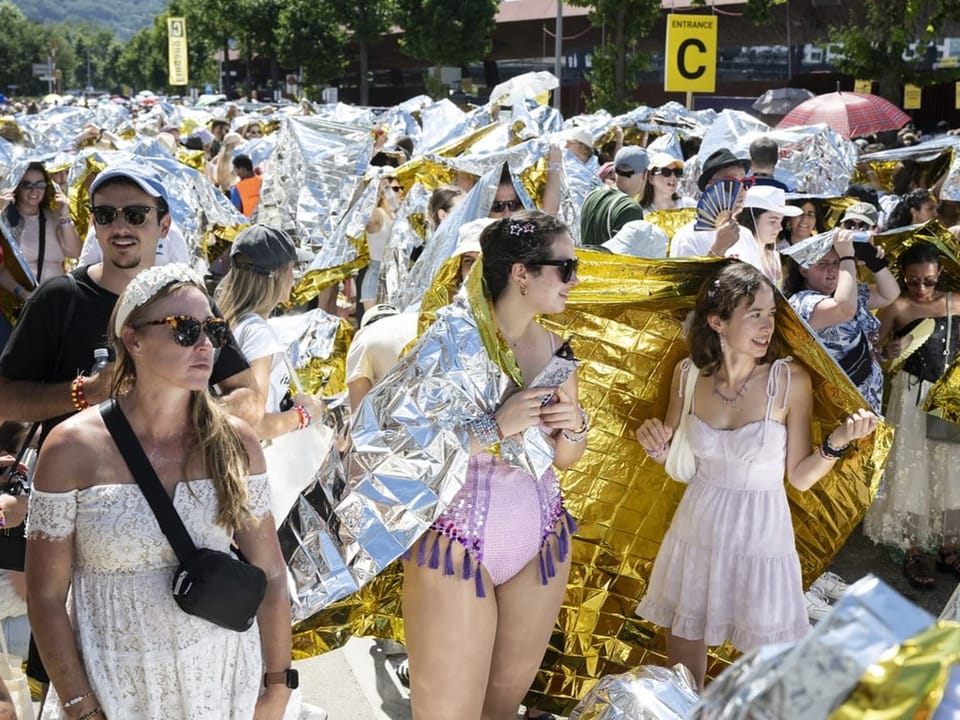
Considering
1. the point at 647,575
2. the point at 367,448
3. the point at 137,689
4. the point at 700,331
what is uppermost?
the point at 700,331

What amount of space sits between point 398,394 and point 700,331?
1.09 metres

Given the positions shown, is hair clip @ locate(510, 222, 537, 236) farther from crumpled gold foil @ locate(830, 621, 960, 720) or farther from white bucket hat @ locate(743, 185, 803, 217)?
crumpled gold foil @ locate(830, 621, 960, 720)

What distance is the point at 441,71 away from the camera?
41.2 metres

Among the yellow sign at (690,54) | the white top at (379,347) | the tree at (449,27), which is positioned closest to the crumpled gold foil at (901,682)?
the white top at (379,347)

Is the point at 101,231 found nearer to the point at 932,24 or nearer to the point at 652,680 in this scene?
the point at 652,680

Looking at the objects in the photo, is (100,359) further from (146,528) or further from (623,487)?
(623,487)

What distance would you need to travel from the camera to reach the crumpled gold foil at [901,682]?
38.9 inches

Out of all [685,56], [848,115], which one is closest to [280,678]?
[685,56]

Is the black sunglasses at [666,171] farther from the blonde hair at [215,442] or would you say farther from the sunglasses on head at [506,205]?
the blonde hair at [215,442]

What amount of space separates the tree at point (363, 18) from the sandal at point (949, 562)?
42.6 meters

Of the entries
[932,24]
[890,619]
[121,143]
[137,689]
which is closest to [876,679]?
[890,619]

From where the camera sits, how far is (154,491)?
7.96 feet

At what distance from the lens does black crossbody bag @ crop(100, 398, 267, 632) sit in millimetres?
2391

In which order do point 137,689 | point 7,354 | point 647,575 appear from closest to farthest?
A: point 137,689, point 7,354, point 647,575
